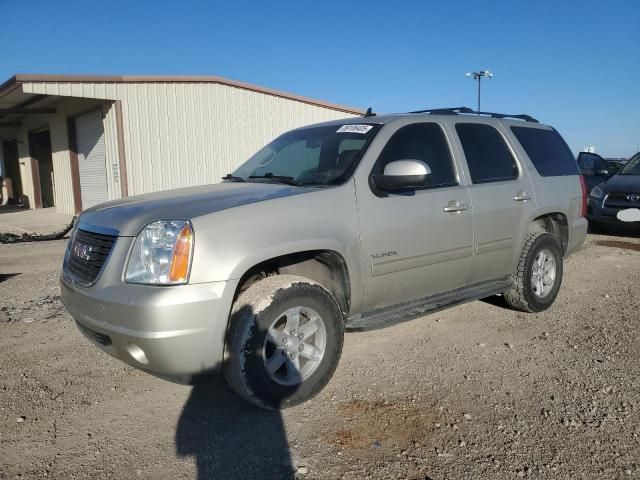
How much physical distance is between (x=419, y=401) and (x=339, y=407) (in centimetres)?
52

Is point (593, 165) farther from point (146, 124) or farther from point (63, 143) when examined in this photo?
point (63, 143)

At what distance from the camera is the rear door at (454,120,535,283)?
425 centimetres

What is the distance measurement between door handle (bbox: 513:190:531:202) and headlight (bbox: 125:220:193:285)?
3.11 m

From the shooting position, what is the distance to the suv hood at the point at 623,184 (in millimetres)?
9367

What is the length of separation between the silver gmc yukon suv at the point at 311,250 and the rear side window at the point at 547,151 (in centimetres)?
5

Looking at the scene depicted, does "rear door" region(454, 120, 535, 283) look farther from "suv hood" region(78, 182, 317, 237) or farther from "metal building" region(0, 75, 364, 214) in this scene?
"metal building" region(0, 75, 364, 214)

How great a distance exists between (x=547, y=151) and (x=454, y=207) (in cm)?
199

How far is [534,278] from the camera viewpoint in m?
4.90

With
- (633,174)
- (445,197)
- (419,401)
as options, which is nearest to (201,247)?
(419,401)

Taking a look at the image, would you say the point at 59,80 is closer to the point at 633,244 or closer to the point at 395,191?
the point at 395,191

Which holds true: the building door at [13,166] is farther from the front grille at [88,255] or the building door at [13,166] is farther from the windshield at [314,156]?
the front grille at [88,255]

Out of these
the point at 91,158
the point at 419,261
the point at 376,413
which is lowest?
the point at 376,413

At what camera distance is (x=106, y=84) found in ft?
41.6

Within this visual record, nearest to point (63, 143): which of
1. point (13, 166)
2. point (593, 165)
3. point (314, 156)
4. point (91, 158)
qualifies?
point (91, 158)
